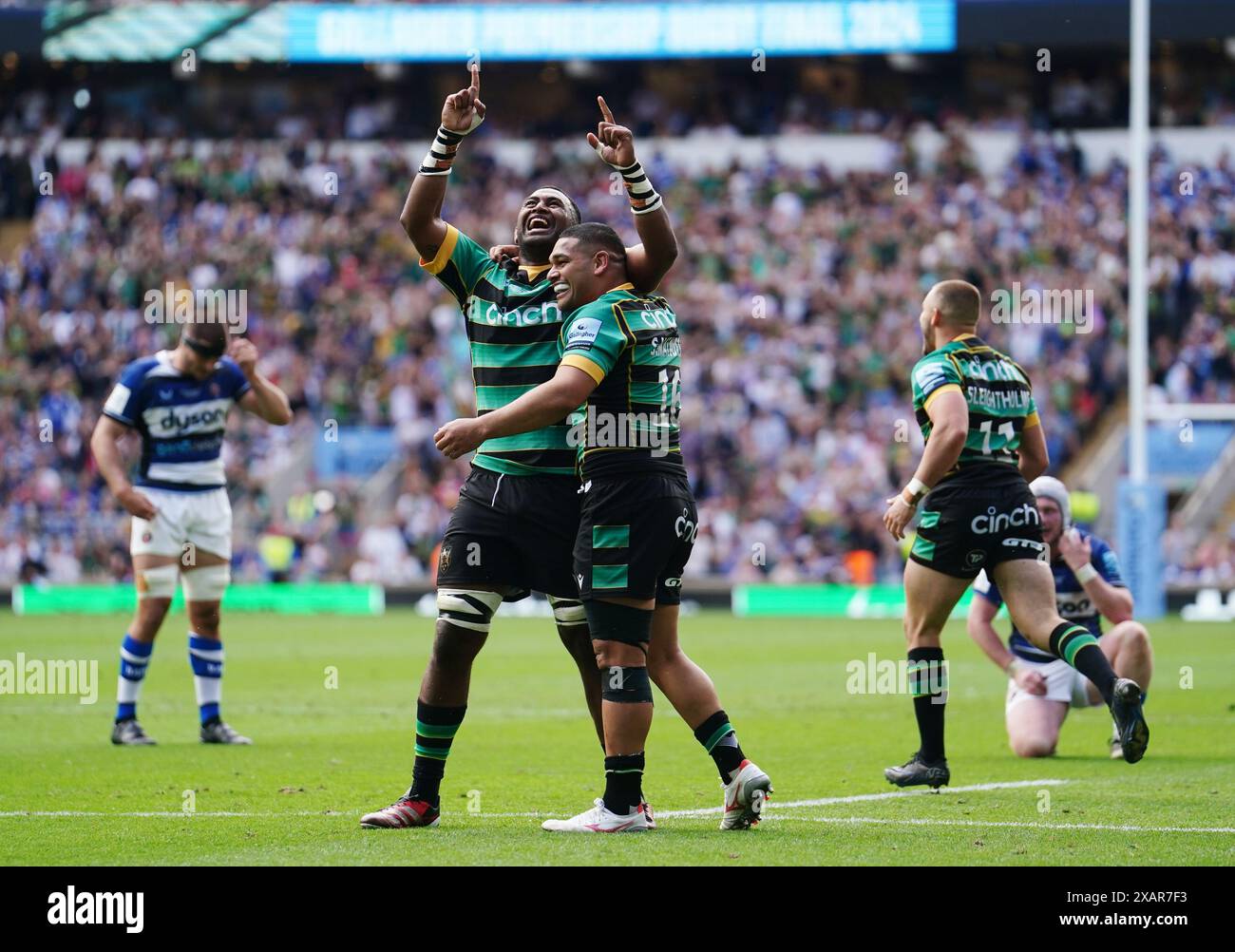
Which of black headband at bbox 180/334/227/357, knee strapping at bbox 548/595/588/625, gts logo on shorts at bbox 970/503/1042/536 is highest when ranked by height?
black headband at bbox 180/334/227/357

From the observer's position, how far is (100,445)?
11.3 m

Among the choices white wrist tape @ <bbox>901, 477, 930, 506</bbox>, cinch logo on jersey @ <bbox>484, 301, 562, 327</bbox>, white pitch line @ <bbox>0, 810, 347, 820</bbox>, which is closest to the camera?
cinch logo on jersey @ <bbox>484, 301, 562, 327</bbox>

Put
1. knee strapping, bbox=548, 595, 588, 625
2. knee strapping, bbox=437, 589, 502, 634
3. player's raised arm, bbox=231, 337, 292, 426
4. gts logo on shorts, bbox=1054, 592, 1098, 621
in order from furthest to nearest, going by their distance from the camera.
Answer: gts logo on shorts, bbox=1054, 592, 1098, 621
player's raised arm, bbox=231, 337, 292, 426
knee strapping, bbox=548, 595, 588, 625
knee strapping, bbox=437, 589, 502, 634

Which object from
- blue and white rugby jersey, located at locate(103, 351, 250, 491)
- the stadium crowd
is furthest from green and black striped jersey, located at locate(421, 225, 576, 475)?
the stadium crowd

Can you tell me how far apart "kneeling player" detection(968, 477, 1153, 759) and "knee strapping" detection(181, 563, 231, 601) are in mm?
4695

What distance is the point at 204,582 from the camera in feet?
37.5

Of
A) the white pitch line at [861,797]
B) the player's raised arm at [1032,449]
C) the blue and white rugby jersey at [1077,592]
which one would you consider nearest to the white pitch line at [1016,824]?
the white pitch line at [861,797]

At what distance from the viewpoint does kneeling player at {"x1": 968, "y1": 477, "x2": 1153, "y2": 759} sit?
34.7 ft

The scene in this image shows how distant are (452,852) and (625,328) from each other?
2.08m

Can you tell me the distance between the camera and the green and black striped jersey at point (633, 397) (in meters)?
7.08

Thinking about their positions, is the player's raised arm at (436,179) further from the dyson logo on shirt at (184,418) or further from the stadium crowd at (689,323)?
the stadium crowd at (689,323)

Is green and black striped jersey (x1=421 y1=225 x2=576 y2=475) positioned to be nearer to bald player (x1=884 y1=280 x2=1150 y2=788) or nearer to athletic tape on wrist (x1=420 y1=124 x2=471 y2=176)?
athletic tape on wrist (x1=420 y1=124 x2=471 y2=176)
